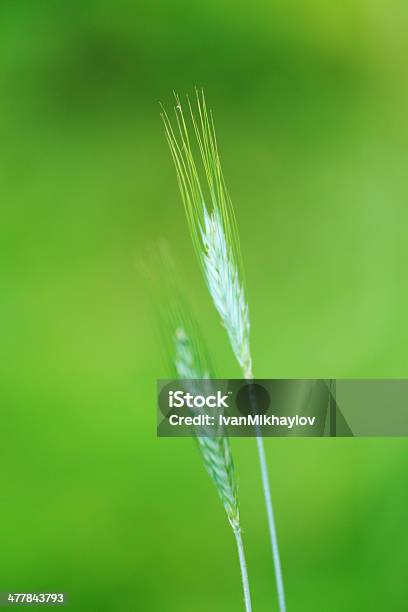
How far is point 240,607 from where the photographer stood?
1148 millimetres

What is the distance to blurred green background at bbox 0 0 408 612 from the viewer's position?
1.13 meters

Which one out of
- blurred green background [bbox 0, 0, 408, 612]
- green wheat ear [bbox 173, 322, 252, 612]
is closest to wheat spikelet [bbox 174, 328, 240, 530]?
green wheat ear [bbox 173, 322, 252, 612]

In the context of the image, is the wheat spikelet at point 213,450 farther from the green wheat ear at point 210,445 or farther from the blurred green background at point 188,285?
the blurred green background at point 188,285

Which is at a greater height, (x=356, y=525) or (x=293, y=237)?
(x=293, y=237)

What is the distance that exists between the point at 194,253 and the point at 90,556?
0.57 metres

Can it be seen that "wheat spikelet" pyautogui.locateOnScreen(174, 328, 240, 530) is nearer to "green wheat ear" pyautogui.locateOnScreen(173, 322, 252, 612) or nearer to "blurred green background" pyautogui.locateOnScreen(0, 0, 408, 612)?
"green wheat ear" pyautogui.locateOnScreen(173, 322, 252, 612)

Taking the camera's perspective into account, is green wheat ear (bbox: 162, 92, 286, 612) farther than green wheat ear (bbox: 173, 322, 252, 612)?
Yes

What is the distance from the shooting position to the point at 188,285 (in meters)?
1.12

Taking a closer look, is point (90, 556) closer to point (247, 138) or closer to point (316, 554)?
point (316, 554)

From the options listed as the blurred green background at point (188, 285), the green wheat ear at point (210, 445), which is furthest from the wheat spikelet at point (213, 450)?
the blurred green background at point (188, 285)

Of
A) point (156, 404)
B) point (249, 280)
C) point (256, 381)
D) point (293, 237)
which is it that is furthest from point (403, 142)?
point (156, 404)

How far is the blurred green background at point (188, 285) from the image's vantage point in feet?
3.71

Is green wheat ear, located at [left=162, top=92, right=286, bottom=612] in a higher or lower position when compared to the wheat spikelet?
higher

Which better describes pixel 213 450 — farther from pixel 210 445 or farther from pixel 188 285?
pixel 188 285
